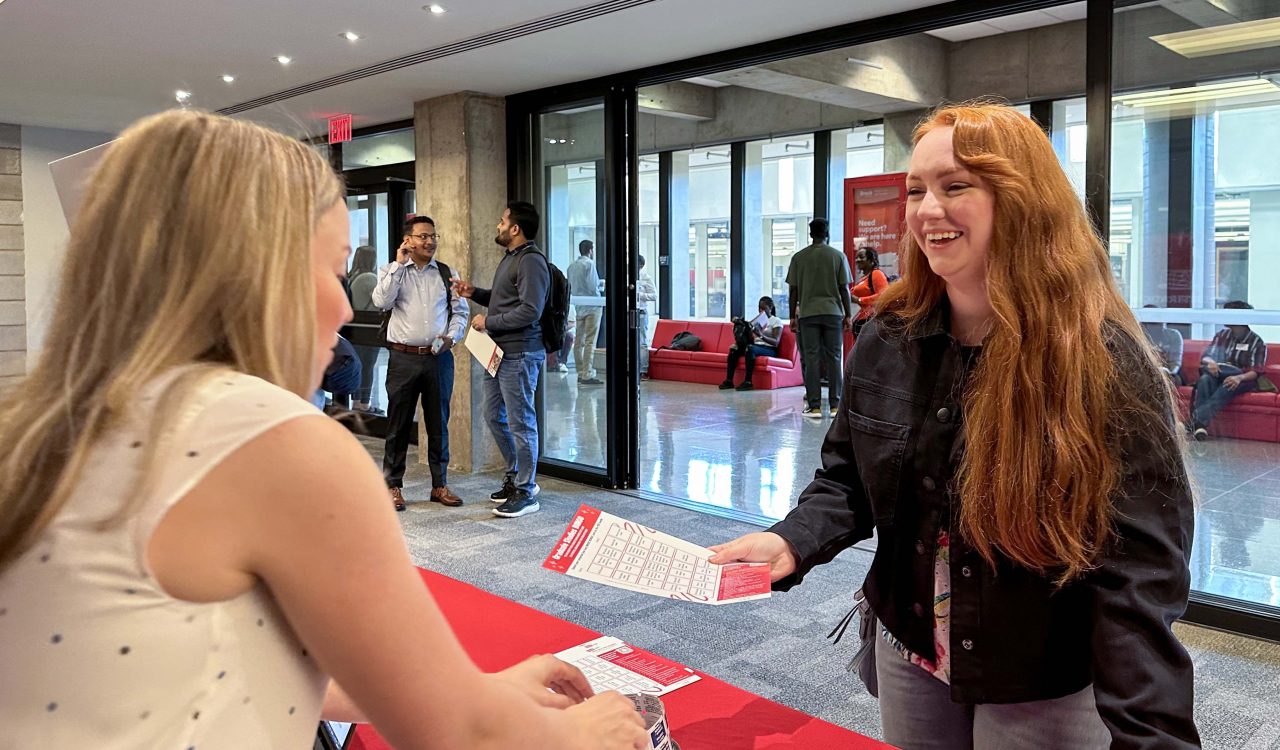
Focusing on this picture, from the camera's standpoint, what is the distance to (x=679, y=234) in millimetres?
14477

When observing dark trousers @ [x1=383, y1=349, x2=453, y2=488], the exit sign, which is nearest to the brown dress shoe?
dark trousers @ [x1=383, y1=349, x2=453, y2=488]

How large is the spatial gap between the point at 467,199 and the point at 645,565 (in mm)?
5598

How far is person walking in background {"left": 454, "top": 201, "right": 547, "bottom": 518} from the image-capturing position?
552 cm

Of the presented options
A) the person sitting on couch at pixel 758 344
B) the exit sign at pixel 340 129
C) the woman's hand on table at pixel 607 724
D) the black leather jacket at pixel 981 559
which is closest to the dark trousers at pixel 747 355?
the person sitting on couch at pixel 758 344

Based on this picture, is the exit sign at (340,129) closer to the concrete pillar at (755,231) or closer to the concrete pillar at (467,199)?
the concrete pillar at (467,199)

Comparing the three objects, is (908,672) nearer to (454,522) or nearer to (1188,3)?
(1188,3)

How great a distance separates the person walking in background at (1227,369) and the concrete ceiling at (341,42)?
1988 mm

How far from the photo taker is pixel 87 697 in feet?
2.17

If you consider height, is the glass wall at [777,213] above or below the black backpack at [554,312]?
above

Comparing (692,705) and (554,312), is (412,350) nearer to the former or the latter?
(554,312)

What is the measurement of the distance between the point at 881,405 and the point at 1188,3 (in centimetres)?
323

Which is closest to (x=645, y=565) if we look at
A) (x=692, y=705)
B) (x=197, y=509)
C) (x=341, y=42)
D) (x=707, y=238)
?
(x=692, y=705)

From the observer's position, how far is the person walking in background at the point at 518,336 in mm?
5516

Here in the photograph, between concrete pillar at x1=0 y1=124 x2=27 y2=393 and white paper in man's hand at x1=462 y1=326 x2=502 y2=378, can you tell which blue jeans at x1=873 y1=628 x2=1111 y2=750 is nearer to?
white paper in man's hand at x1=462 y1=326 x2=502 y2=378
